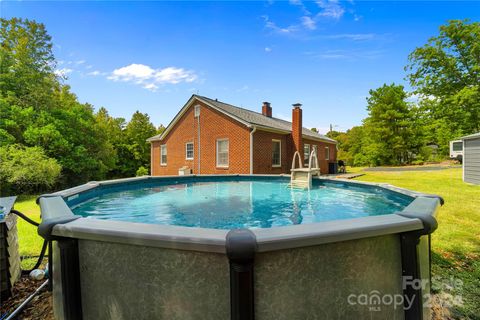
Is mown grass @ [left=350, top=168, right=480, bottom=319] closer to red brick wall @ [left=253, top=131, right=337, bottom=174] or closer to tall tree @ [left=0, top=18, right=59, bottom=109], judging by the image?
red brick wall @ [left=253, top=131, right=337, bottom=174]

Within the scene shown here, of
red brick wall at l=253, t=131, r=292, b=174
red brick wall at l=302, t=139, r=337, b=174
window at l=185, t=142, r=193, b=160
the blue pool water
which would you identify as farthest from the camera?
red brick wall at l=302, t=139, r=337, b=174

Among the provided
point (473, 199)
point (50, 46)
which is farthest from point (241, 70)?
point (50, 46)

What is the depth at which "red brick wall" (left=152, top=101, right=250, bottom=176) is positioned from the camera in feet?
43.4

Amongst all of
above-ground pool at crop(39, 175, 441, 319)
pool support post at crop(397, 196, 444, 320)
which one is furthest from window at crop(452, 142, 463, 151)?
pool support post at crop(397, 196, 444, 320)

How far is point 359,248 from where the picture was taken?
148 centimetres

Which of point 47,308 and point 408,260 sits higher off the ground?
point 408,260

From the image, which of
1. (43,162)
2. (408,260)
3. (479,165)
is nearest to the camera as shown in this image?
(408,260)

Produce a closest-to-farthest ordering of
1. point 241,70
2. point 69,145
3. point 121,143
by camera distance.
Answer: point 241,70, point 69,145, point 121,143

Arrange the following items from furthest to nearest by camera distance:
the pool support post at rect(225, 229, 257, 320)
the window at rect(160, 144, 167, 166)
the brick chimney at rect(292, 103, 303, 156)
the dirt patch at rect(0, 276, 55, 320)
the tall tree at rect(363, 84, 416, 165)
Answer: the tall tree at rect(363, 84, 416, 165) < the window at rect(160, 144, 167, 166) < the brick chimney at rect(292, 103, 303, 156) < the dirt patch at rect(0, 276, 55, 320) < the pool support post at rect(225, 229, 257, 320)

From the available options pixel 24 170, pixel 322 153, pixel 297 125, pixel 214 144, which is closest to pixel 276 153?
pixel 297 125

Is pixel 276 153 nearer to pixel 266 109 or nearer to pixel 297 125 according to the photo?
pixel 297 125

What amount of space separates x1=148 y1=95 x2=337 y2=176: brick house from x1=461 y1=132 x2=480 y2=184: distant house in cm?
873

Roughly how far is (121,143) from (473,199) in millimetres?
33177

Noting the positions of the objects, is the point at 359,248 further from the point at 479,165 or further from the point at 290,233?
the point at 479,165
